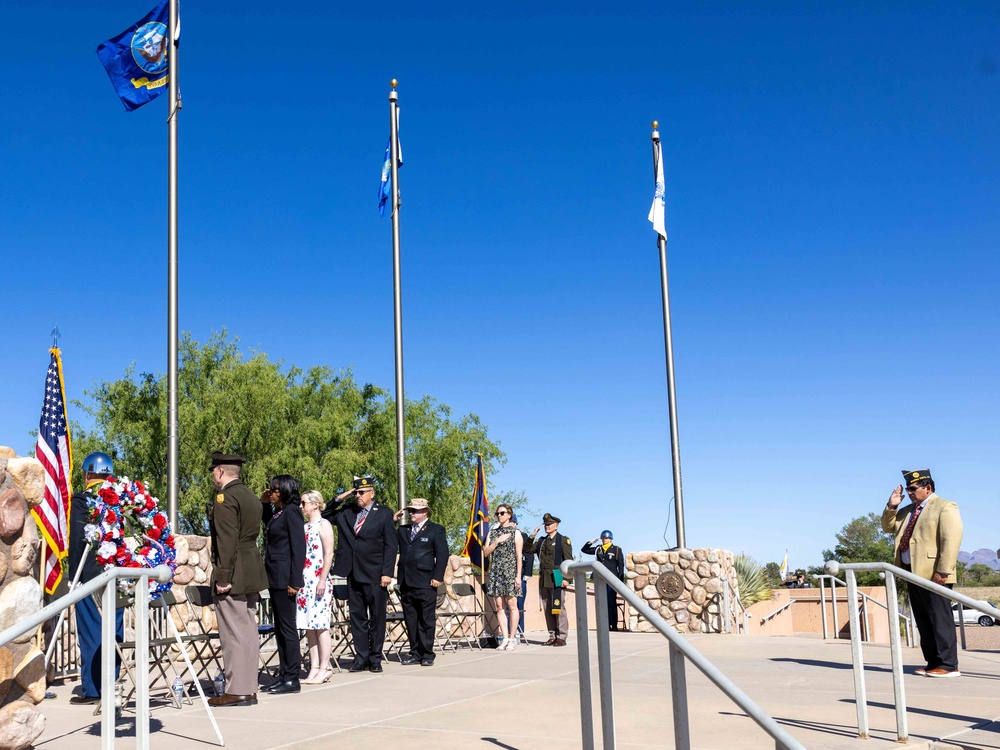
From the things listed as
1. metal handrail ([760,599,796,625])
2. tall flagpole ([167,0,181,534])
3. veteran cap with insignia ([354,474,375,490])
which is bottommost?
metal handrail ([760,599,796,625])

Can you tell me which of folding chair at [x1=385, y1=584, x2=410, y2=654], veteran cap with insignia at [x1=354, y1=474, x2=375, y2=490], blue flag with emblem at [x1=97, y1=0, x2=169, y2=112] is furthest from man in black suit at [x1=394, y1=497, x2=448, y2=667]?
blue flag with emblem at [x1=97, y1=0, x2=169, y2=112]

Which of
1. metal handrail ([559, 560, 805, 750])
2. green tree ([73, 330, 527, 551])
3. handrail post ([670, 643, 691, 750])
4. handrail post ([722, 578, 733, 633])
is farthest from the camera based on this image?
green tree ([73, 330, 527, 551])

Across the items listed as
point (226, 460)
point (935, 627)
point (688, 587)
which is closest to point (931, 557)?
point (935, 627)

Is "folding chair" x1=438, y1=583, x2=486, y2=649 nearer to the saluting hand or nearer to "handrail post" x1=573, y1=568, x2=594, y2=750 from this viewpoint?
the saluting hand

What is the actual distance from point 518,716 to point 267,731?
5.66 ft

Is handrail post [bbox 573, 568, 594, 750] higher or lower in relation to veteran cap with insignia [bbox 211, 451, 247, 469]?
lower

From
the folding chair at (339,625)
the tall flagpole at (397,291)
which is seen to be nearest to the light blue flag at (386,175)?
the tall flagpole at (397,291)

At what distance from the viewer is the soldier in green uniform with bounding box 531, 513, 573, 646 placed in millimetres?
13422

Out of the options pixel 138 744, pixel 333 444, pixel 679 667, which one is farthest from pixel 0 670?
pixel 333 444

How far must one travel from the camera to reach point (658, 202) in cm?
1789

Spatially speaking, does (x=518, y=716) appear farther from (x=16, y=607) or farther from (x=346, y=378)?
(x=346, y=378)

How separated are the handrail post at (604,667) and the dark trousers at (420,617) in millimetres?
6222

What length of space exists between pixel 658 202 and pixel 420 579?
9351mm

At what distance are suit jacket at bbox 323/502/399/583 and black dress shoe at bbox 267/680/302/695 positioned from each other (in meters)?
1.67
